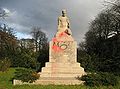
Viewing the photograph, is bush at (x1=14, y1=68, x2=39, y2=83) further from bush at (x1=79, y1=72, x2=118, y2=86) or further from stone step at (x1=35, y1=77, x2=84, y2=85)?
bush at (x1=79, y1=72, x2=118, y2=86)

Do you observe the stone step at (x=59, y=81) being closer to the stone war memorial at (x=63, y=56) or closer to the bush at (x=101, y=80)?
the bush at (x=101, y=80)

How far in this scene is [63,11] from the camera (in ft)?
97.7

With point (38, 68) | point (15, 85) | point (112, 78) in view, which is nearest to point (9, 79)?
point (15, 85)

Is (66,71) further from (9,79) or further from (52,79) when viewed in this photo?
(9,79)

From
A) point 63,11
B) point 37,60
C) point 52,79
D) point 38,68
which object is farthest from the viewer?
point 37,60

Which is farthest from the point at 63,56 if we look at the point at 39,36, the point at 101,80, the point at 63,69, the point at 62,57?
the point at 39,36

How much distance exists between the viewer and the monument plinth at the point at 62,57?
86.0 ft

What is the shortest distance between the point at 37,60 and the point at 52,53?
11408 millimetres

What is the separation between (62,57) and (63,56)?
13 cm

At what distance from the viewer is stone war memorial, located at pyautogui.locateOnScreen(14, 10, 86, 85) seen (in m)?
26.2

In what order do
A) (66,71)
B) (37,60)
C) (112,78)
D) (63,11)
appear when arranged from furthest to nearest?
(37,60) → (63,11) → (66,71) → (112,78)

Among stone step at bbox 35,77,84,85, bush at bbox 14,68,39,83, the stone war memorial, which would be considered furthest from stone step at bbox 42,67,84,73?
bush at bbox 14,68,39,83

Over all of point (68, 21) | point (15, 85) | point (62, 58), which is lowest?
point (15, 85)

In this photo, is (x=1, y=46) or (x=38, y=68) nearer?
(x=38, y=68)
